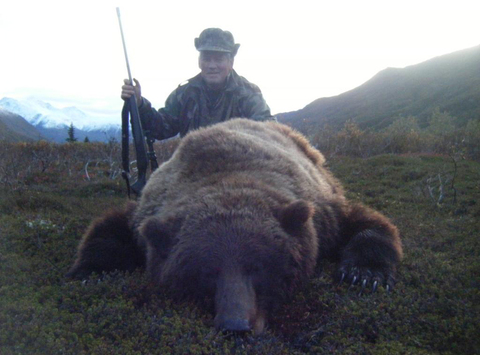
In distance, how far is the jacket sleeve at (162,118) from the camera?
586 centimetres

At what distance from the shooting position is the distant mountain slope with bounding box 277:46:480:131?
71625 millimetres

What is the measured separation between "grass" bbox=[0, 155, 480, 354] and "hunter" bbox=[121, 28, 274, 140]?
2.59 m

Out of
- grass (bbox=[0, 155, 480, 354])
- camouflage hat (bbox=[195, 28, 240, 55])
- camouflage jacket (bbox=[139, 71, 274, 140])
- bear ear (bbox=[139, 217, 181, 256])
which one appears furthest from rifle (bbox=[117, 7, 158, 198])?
bear ear (bbox=[139, 217, 181, 256])

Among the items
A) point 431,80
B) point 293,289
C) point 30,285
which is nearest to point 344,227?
point 293,289

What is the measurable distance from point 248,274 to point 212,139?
1.36 m

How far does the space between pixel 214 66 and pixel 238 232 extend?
163 inches

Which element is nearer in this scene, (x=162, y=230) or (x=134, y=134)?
(x=162, y=230)

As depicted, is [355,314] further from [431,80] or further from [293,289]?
[431,80]

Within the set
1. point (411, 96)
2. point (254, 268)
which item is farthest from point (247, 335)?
point (411, 96)

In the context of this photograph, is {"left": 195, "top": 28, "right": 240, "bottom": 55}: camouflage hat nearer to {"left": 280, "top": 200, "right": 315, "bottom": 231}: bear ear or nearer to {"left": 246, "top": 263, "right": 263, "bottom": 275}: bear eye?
{"left": 280, "top": 200, "right": 315, "bottom": 231}: bear ear

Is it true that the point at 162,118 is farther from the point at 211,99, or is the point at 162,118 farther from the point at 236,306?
the point at 236,306

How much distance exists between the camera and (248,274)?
2.54 m

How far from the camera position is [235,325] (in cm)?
226

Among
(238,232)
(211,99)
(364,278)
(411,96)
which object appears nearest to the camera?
(238,232)
